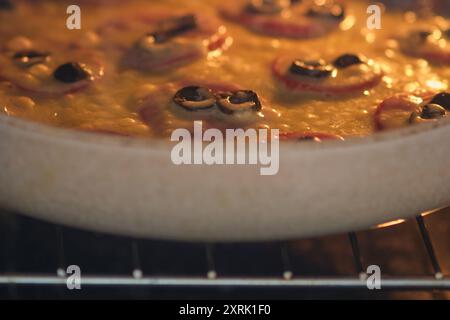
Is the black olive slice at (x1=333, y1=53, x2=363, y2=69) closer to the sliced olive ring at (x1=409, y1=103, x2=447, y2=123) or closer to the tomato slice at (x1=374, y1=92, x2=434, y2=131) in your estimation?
the tomato slice at (x1=374, y1=92, x2=434, y2=131)

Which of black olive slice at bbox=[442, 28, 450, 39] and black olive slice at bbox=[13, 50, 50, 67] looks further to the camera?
black olive slice at bbox=[442, 28, 450, 39]

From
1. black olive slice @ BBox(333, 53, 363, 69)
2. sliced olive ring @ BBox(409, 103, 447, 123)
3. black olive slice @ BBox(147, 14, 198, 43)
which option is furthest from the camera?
black olive slice @ BBox(147, 14, 198, 43)

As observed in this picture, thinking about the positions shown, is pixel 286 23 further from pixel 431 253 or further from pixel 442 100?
pixel 431 253

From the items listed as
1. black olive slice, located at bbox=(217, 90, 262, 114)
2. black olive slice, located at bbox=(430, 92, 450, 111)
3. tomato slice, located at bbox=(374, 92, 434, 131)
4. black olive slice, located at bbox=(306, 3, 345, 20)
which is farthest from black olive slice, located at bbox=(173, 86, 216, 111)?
black olive slice, located at bbox=(306, 3, 345, 20)

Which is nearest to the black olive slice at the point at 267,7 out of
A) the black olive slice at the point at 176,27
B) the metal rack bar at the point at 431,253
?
the black olive slice at the point at 176,27
